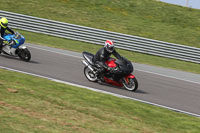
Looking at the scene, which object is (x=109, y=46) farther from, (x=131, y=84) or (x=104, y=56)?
(x=131, y=84)

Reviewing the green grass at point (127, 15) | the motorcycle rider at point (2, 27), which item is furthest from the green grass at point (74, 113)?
the green grass at point (127, 15)

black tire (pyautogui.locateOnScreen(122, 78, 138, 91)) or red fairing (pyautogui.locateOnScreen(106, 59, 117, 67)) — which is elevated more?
red fairing (pyautogui.locateOnScreen(106, 59, 117, 67))

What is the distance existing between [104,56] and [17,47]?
4518 mm

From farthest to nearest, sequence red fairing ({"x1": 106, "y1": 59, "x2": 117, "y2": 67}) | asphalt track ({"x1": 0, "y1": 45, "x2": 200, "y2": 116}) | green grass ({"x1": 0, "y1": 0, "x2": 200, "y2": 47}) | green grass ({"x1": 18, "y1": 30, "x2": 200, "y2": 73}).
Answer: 1. green grass ({"x1": 0, "y1": 0, "x2": 200, "y2": 47})
2. green grass ({"x1": 18, "y1": 30, "x2": 200, "y2": 73})
3. red fairing ({"x1": 106, "y1": 59, "x2": 117, "y2": 67})
4. asphalt track ({"x1": 0, "y1": 45, "x2": 200, "y2": 116})

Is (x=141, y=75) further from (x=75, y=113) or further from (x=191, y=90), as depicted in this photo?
(x=75, y=113)

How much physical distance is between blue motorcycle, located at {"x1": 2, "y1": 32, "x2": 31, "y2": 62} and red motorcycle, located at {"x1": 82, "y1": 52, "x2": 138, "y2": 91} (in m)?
3.18

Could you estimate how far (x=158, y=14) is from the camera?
2781 centimetres

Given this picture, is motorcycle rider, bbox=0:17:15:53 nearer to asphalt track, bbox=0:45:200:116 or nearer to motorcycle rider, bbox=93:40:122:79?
asphalt track, bbox=0:45:200:116

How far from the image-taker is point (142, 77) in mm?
14016

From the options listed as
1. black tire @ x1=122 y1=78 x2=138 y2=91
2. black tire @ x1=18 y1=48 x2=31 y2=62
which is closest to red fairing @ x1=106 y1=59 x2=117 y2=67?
black tire @ x1=122 y1=78 x2=138 y2=91

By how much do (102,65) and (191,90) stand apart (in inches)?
146

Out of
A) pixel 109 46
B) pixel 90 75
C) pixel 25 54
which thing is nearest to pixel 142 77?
pixel 90 75

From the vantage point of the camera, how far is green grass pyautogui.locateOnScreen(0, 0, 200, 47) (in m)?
23.9

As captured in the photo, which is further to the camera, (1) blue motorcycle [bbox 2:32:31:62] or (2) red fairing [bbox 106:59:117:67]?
(1) blue motorcycle [bbox 2:32:31:62]
